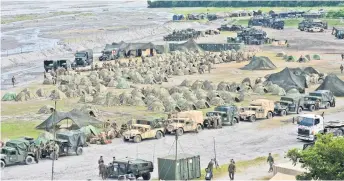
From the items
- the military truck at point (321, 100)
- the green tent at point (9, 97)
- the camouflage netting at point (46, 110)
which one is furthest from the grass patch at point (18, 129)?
the military truck at point (321, 100)

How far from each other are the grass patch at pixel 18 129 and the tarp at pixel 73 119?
0.68 meters

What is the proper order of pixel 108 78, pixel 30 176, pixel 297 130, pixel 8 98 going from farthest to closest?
pixel 108 78, pixel 8 98, pixel 297 130, pixel 30 176

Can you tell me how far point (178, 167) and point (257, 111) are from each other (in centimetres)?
1913

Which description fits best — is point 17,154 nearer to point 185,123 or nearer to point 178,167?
point 178,167

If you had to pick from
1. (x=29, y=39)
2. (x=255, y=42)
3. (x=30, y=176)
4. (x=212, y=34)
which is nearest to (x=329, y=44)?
(x=255, y=42)

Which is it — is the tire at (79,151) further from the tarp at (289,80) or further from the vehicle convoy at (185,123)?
the tarp at (289,80)

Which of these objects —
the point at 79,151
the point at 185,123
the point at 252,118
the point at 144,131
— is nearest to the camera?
the point at 79,151

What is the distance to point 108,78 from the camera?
240 feet

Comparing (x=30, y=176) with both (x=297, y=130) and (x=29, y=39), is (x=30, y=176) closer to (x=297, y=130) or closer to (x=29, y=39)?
(x=297, y=130)

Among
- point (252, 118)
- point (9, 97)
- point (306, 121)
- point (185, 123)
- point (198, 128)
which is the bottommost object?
point (9, 97)

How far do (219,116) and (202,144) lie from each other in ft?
19.4

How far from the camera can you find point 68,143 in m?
42.7

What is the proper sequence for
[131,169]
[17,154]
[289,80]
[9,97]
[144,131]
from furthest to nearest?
1. [289,80]
2. [9,97]
3. [144,131]
4. [17,154]
5. [131,169]

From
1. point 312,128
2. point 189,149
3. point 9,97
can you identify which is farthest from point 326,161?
point 9,97
